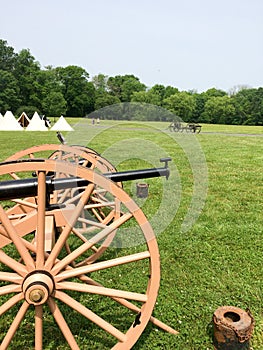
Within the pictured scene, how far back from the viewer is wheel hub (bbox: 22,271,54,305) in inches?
69.2

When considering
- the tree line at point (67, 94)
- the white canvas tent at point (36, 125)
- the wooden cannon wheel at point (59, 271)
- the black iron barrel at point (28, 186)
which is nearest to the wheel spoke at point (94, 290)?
the wooden cannon wheel at point (59, 271)

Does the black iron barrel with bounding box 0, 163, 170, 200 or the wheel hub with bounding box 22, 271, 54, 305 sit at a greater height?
the black iron barrel with bounding box 0, 163, 170, 200

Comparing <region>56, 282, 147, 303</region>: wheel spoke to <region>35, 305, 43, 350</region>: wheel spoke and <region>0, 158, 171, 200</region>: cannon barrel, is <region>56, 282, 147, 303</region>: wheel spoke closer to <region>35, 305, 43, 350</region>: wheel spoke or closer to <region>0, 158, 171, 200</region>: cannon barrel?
<region>35, 305, 43, 350</region>: wheel spoke

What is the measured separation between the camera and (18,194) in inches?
71.6

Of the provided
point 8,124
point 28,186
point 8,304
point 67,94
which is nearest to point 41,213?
point 28,186

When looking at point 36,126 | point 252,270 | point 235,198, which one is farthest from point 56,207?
point 36,126

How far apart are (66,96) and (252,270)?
205 feet

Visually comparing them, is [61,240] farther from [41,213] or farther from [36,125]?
[36,125]

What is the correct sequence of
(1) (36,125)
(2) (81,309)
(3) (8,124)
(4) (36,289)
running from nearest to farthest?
(4) (36,289) → (2) (81,309) → (3) (8,124) → (1) (36,125)

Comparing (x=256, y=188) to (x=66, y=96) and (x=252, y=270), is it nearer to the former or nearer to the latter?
(x=252, y=270)

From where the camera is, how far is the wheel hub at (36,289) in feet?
5.76

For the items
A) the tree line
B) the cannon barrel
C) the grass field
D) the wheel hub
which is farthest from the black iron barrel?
the tree line

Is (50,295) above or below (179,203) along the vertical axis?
above

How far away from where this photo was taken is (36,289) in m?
1.76
